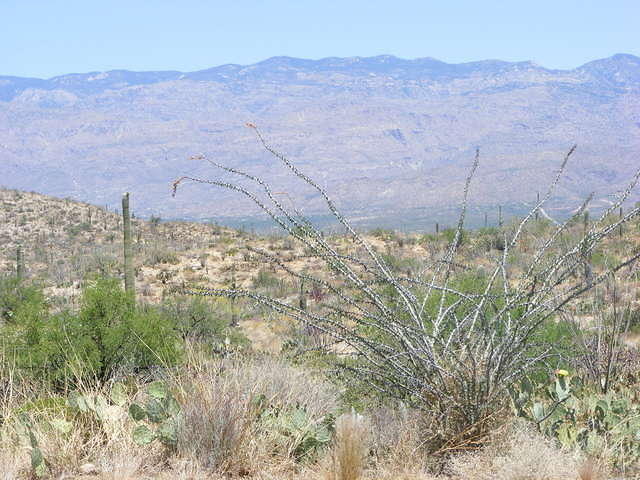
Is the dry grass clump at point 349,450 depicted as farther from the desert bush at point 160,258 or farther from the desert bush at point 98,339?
the desert bush at point 160,258

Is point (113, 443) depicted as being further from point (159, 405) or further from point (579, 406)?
point (579, 406)

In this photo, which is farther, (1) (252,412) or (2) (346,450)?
(1) (252,412)

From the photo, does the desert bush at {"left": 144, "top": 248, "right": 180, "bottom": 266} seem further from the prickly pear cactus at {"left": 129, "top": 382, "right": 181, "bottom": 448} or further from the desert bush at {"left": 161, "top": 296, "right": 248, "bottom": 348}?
the prickly pear cactus at {"left": 129, "top": 382, "right": 181, "bottom": 448}

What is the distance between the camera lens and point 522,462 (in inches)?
176

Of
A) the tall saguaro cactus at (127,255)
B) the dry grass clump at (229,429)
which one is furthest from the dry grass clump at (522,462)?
the tall saguaro cactus at (127,255)

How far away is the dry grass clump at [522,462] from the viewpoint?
443 centimetres

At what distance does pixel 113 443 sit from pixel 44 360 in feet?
15.3

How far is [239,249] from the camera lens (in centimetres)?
3938

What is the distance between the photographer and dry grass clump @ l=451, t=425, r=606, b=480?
14.5 ft

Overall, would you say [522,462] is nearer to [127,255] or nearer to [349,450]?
[349,450]

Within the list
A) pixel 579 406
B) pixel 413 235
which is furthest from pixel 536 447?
pixel 413 235

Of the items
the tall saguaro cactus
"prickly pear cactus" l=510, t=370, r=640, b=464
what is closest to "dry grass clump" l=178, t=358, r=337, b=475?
"prickly pear cactus" l=510, t=370, r=640, b=464

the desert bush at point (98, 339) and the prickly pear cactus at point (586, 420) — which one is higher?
the prickly pear cactus at point (586, 420)

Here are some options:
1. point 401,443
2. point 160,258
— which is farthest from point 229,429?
point 160,258
